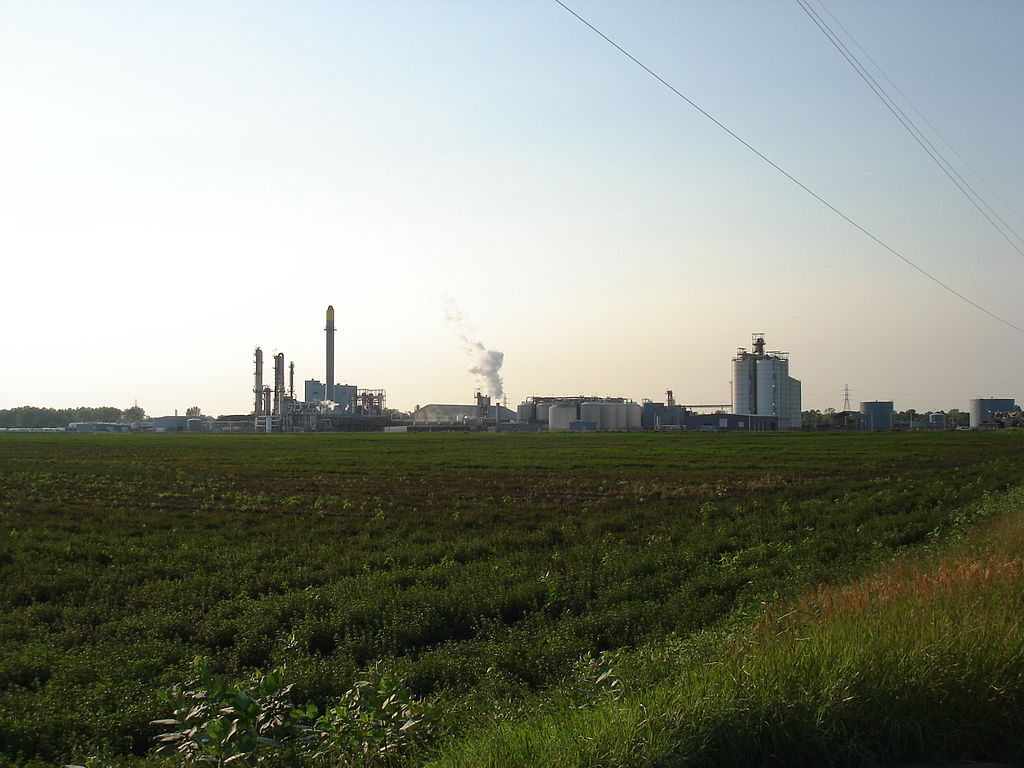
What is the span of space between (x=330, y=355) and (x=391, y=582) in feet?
460

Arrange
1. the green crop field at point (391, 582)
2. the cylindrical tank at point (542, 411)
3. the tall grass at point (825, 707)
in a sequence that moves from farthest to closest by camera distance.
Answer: the cylindrical tank at point (542, 411) → the green crop field at point (391, 582) → the tall grass at point (825, 707)

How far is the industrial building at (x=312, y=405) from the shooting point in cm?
15075

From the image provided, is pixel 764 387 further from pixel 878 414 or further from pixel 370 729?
pixel 370 729

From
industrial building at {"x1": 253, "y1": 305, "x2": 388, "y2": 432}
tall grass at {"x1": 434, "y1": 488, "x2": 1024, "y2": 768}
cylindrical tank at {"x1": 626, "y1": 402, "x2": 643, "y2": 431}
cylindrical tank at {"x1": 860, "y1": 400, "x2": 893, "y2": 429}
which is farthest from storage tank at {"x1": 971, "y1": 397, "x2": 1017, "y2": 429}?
tall grass at {"x1": 434, "y1": 488, "x2": 1024, "y2": 768}

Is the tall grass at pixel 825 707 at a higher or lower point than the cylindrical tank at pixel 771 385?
lower

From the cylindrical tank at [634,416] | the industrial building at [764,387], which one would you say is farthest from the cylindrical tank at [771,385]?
the cylindrical tank at [634,416]

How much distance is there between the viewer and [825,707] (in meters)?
5.66

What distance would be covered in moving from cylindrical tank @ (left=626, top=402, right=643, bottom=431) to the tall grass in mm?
152636

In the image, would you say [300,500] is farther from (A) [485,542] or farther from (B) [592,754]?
(B) [592,754]

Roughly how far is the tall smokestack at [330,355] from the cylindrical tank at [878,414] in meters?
101

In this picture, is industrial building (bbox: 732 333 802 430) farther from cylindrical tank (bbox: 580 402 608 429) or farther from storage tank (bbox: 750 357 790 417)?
cylindrical tank (bbox: 580 402 608 429)

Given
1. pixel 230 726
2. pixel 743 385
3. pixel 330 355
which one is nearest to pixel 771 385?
pixel 743 385

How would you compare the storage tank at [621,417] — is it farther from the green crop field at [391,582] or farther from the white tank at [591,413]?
the green crop field at [391,582]

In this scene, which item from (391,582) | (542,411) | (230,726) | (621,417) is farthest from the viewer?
(542,411)
